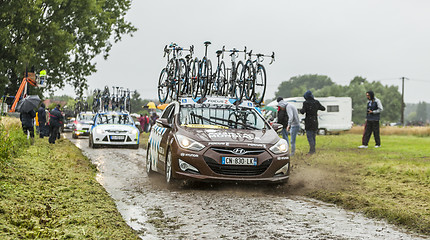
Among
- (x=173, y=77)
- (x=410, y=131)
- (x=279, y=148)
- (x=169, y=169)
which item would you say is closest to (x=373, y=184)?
(x=279, y=148)

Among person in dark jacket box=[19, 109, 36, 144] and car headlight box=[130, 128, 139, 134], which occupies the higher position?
person in dark jacket box=[19, 109, 36, 144]

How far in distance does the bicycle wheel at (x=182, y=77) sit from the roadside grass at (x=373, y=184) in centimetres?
338

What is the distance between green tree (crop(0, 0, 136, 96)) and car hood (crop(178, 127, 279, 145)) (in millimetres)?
21625

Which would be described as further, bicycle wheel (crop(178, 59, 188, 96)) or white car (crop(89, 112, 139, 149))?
white car (crop(89, 112, 139, 149))

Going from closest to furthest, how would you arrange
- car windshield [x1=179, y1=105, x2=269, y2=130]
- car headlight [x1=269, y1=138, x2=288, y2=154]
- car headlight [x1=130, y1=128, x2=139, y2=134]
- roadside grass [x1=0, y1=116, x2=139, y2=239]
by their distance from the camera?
roadside grass [x1=0, y1=116, x2=139, y2=239] → car headlight [x1=269, y1=138, x2=288, y2=154] → car windshield [x1=179, y1=105, x2=269, y2=130] → car headlight [x1=130, y1=128, x2=139, y2=134]

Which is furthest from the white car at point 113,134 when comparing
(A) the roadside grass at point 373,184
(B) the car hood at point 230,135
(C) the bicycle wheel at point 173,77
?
(B) the car hood at point 230,135

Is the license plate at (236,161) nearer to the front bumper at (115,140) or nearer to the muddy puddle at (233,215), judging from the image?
the muddy puddle at (233,215)

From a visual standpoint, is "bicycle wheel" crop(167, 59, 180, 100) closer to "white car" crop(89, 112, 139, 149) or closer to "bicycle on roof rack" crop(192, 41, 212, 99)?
"bicycle on roof rack" crop(192, 41, 212, 99)

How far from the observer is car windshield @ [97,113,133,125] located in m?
23.5

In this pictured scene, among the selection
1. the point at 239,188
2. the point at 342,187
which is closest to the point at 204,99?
the point at 239,188

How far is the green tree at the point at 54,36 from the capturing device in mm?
29172

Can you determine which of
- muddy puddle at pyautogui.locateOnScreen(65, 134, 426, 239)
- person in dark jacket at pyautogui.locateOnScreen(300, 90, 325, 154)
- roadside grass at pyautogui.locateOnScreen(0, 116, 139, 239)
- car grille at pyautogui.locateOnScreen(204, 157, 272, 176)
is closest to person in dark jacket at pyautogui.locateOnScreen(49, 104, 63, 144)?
person in dark jacket at pyautogui.locateOnScreen(300, 90, 325, 154)

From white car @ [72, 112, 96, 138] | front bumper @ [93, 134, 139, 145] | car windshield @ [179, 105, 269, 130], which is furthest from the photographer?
white car @ [72, 112, 96, 138]

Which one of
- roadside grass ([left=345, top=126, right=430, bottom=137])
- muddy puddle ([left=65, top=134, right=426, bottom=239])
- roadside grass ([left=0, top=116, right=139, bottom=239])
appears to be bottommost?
muddy puddle ([left=65, top=134, right=426, bottom=239])
